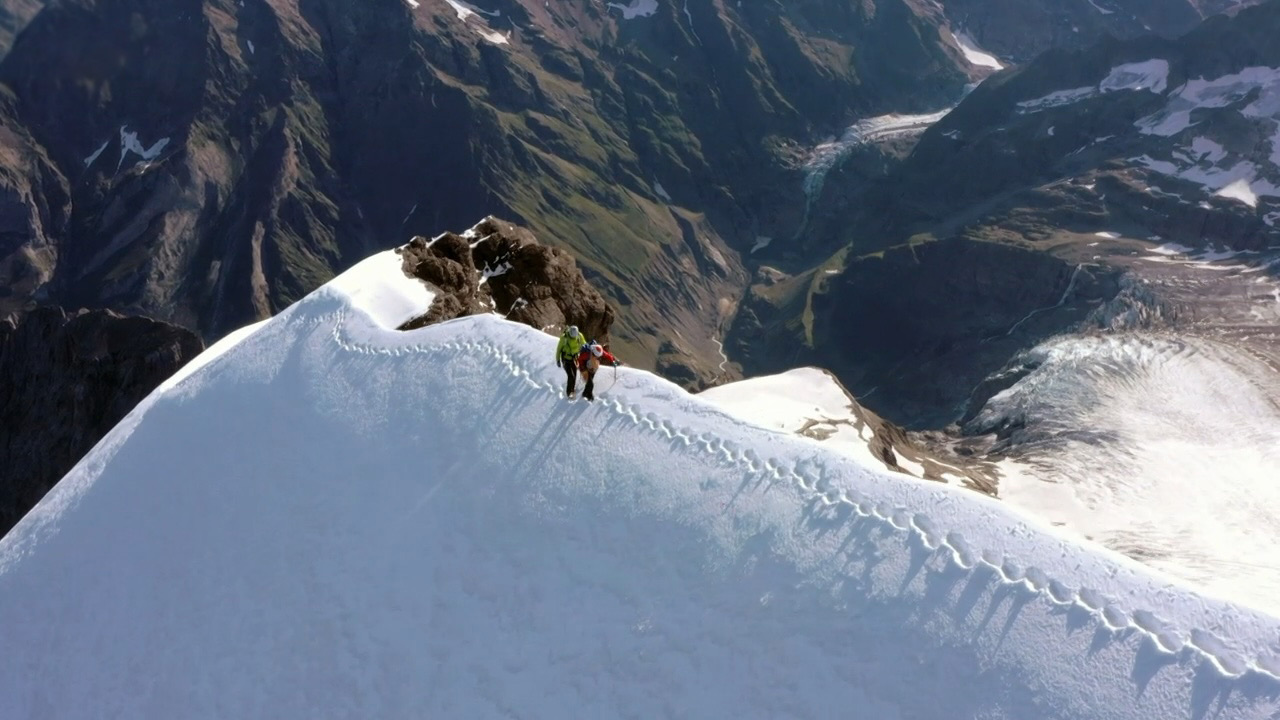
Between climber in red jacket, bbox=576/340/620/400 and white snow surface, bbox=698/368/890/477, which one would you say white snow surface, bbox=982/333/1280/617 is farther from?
climber in red jacket, bbox=576/340/620/400

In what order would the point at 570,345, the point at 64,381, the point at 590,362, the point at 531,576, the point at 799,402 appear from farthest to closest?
the point at 64,381, the point at 799,402, the point at 590,362, the point at 570,345, the point at 531,576

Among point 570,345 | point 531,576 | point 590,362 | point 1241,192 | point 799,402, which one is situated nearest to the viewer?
point 531,576

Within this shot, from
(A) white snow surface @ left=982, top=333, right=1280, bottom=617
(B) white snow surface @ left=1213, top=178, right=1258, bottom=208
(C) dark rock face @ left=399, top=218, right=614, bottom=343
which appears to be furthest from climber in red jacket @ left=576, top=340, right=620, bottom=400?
(B) white snow surface @ left=1213, top=178, right=1258, bottom=208

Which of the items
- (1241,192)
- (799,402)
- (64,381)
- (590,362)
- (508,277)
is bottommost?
(64,381)

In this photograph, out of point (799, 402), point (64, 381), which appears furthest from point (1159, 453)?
point (64, 381)

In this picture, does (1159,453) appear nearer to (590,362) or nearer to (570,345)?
(590,362)
